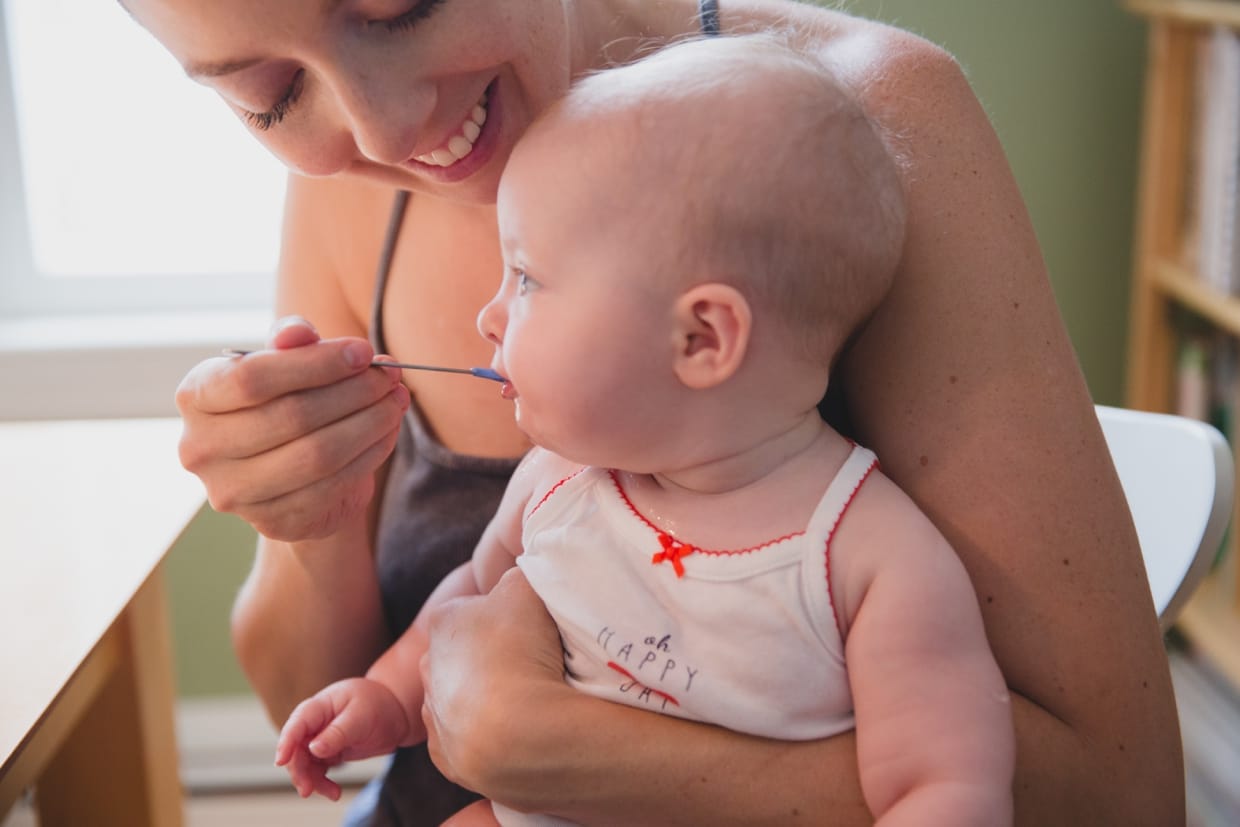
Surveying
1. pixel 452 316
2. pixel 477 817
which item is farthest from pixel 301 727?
pixel 452 316

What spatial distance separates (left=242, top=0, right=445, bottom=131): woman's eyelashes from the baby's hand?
47 centimetres

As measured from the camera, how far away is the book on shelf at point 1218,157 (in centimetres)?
216

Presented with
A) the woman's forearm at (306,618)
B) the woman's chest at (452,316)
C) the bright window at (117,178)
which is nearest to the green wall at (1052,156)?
the bright window at (117,178)

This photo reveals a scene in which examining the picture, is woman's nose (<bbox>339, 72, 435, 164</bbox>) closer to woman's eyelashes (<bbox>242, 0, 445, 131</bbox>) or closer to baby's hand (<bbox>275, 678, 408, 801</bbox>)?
woman's eyelashes (<bbox>242, 0, 445, 131</bbox>)

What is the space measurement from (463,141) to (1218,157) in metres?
1.71

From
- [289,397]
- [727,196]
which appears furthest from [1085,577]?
[289,397]

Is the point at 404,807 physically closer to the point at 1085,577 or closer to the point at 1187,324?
the point at 1085,577

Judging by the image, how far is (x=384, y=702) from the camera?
1.08m

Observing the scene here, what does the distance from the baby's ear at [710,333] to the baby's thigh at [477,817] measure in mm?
371

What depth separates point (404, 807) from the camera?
122 centimetres

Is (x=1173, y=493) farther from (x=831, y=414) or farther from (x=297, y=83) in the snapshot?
(x=297, y=83)

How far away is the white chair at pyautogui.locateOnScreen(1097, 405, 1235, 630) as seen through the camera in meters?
1.14

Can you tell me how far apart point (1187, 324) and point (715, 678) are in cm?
194

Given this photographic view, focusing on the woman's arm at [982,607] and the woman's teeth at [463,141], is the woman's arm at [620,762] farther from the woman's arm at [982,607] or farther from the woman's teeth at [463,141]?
the woman's teeth at [463,141]
